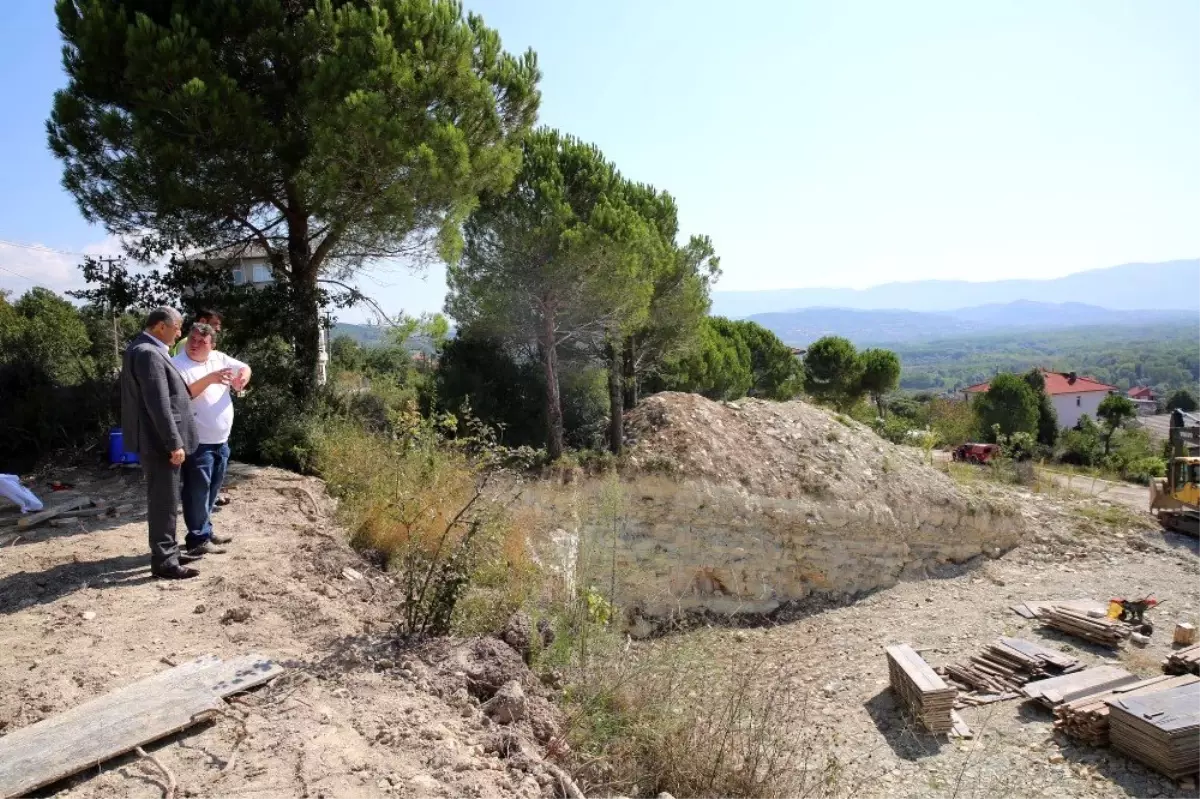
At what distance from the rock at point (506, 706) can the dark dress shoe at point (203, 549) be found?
260cm

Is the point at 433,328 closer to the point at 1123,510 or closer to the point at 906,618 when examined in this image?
the point at 906,618

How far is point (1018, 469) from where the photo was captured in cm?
1900

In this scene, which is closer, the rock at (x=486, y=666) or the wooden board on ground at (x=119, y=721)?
the wooden board on ground at (x=119, y=721)

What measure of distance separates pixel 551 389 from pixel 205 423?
7093mm

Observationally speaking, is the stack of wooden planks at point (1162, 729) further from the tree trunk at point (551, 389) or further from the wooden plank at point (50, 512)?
the wooden plank at point (50, 512)

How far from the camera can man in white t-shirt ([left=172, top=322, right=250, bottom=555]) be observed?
4465 millimetres

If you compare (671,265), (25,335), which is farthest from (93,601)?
(671,265)

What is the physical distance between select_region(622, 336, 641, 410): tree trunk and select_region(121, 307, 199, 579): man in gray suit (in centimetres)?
977

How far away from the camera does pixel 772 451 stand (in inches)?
518

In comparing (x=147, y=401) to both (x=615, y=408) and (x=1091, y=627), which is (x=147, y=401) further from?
(x=1091, y=627)

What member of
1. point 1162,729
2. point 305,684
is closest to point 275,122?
point 305,684

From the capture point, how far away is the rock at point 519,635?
13.3 ft

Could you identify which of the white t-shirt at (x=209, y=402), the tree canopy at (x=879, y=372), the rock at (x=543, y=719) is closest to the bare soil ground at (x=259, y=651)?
the rock at (x=543, y=719)

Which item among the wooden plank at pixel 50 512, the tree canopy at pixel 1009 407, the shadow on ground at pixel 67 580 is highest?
the wooden plank at pixel 50 512
